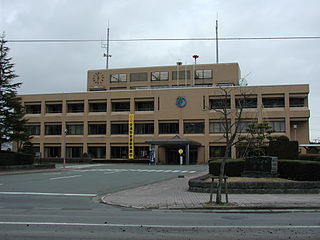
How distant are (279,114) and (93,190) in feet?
148

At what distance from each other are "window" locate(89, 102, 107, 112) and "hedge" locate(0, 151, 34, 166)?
28.6 meters

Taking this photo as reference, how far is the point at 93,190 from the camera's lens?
1947 cm

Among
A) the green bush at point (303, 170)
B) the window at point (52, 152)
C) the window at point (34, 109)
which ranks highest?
the window at point (34, 109)

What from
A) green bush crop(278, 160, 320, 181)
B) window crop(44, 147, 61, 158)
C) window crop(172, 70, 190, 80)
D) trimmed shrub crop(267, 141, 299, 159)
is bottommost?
window crop(44, 147, 61, 158)

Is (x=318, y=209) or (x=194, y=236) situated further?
(x=318, y=209)

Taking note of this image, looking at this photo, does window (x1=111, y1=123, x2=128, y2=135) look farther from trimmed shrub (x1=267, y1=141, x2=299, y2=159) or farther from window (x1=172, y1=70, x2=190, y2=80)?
trimmed shrub (x1=267, y1=141, x2=299, y2=159)

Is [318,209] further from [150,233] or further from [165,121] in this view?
[165,121]

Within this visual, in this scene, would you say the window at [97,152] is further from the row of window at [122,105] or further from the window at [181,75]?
the window at [181,75]

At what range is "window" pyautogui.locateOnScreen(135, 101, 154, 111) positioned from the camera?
65.5 m

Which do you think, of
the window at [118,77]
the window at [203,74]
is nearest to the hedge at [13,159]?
the window at [118,77]

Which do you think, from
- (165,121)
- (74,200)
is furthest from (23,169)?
(165,121)

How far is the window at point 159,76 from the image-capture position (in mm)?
74062

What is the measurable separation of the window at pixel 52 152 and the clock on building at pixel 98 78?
17711 mm

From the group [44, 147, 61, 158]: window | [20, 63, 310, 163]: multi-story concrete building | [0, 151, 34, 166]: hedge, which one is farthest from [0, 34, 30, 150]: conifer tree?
[44, 147, 61, 158]: window
